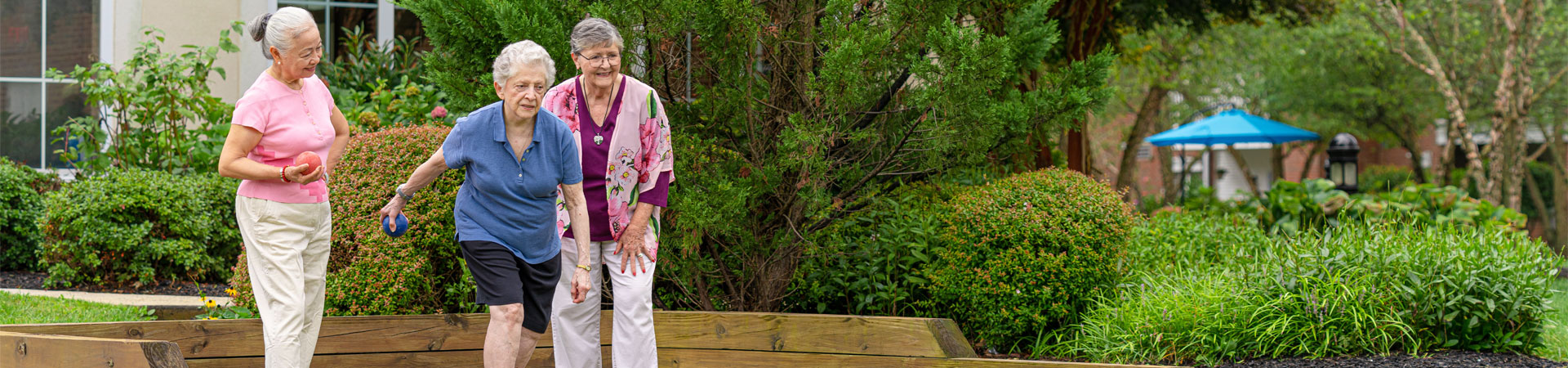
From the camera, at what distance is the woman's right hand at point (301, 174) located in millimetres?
3105

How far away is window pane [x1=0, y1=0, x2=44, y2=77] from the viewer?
310 inches

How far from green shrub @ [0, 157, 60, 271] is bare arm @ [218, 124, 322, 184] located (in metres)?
4.86

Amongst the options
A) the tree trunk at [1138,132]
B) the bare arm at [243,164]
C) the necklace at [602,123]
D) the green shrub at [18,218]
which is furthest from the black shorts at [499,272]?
the tree trunk at [1138,132]

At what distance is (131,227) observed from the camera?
20.6 ft

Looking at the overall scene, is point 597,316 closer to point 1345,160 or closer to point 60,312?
point 60,312

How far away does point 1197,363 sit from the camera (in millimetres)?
4621

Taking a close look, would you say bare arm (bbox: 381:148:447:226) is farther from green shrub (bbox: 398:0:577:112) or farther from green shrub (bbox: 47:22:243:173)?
green shrub (bbox: 47:22:243:173)

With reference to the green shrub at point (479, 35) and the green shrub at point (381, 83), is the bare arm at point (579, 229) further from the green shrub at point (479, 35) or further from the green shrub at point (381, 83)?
the green shrub at point (381, 83)

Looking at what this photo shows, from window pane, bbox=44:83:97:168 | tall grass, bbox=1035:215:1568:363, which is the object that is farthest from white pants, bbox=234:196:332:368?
window pane, bbox=44:83:97:168

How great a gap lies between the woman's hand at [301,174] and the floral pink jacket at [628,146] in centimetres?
73

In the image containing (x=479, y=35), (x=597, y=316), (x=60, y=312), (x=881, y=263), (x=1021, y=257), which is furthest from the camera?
(x=60, y=312)

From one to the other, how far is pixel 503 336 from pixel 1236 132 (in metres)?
14.1

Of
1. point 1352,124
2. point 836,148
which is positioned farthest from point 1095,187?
point 1352,124

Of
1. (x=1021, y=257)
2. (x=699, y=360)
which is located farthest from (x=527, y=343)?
(x=1021, y=257)
